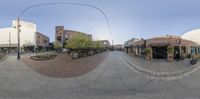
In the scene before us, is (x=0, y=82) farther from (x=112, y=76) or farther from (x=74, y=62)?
(x=112, y=76)

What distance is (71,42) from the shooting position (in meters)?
3.39

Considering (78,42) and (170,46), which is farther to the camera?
(78,42)

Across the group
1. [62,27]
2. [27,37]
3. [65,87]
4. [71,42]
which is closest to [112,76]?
[65,87]

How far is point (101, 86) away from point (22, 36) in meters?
2.34

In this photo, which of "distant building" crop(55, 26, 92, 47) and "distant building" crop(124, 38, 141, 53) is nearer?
"distant building" crop(55, 26, 92, 47)

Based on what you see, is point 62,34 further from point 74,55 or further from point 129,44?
point 129,44

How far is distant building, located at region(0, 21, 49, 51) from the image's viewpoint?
328 centimetres

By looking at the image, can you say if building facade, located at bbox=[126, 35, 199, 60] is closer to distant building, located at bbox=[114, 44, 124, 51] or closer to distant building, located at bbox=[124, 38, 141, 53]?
distant building, located at bbox=[124, 38, 141, 53]

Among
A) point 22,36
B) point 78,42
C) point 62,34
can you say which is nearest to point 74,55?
point 78,42

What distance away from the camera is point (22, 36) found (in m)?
3.40

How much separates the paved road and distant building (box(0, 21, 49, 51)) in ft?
2.82

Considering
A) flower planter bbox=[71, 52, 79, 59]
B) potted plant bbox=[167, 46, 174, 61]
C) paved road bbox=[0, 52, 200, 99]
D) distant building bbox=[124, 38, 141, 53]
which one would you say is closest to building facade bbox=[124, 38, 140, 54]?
distant building bbox=[124, 38, 141, 53]

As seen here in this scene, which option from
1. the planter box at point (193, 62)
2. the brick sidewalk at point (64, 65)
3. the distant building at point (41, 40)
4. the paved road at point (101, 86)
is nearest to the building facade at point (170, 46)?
the planter box at point (193, 62)

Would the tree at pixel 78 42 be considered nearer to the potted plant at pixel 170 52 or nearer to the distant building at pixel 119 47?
the distant building at pixel 119 47
